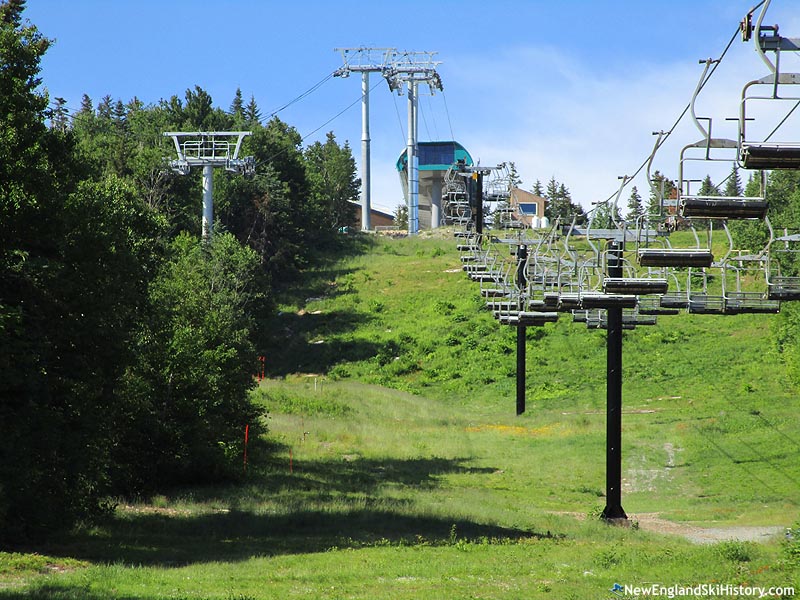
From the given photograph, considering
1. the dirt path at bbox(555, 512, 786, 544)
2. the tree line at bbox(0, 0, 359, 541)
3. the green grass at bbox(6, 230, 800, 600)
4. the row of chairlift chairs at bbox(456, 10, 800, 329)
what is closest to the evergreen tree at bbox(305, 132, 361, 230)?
the green grass at bbox(6, 230, 800, 600)

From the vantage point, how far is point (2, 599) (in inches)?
526

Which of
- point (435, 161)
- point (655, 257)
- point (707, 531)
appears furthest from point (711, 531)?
point (435, 161)

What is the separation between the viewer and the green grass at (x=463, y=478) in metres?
15.9

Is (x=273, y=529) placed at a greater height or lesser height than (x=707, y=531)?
greater

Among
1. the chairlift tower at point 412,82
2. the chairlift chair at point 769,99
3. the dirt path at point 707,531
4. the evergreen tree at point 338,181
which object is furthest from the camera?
the evergreen tree at point 338,181

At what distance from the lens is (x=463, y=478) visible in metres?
31.5

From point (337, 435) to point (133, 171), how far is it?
38735 millimetres

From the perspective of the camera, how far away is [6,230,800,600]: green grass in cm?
1586

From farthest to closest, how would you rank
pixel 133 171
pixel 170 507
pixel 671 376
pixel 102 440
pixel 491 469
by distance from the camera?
pixel 133 171 → pixel 671 376 → pixel 491 469 → pixel 170 507 → pixel 102 440

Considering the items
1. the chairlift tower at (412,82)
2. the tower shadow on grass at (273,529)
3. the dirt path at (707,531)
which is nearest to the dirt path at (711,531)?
the dirt path at (707,531)

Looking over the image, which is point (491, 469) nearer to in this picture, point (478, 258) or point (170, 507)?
point (478, 258)

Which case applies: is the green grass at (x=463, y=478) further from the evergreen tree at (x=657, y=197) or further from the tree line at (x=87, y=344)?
the evergreen tree at (x=657, y=197)

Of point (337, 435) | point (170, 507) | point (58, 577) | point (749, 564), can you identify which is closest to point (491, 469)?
point (337, 435)

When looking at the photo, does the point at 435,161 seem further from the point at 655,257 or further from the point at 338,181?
the point at 655,257
